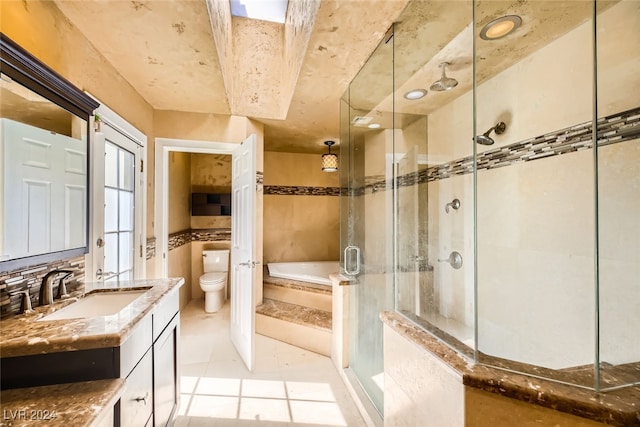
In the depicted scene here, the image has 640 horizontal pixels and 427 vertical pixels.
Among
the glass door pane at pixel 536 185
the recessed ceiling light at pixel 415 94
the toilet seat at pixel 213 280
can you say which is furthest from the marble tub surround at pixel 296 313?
the recessed ceiling light at pixel 415 94

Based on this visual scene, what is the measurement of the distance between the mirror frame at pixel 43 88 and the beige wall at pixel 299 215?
103 inches

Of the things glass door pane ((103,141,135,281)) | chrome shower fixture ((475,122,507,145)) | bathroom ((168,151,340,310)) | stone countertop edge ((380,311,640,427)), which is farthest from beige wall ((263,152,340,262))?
stone countertop edge ((380,311,640,427))

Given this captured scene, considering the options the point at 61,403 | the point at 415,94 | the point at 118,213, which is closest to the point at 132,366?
the point at 61,403

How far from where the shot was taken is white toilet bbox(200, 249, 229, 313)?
3299 mm

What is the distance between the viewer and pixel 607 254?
122 centimetres

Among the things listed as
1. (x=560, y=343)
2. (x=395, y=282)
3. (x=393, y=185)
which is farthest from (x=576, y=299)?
(x=393, y=185)

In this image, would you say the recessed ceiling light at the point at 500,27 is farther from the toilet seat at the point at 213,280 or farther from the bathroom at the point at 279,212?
the toilet seat at the point at 213,280

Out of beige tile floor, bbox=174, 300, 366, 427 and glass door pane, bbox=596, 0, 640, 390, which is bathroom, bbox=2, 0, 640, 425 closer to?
glass door pane, bbox=596, 0, 640, 390

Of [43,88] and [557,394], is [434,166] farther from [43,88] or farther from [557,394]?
[43,88]

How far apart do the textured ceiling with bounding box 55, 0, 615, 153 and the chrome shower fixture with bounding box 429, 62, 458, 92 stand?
0.15 ft

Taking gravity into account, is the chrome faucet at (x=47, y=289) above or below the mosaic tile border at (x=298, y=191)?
below

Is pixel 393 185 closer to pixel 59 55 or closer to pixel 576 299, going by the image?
pixel 576 299

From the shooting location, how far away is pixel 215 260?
3.77 m

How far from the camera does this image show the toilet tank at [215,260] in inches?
147
